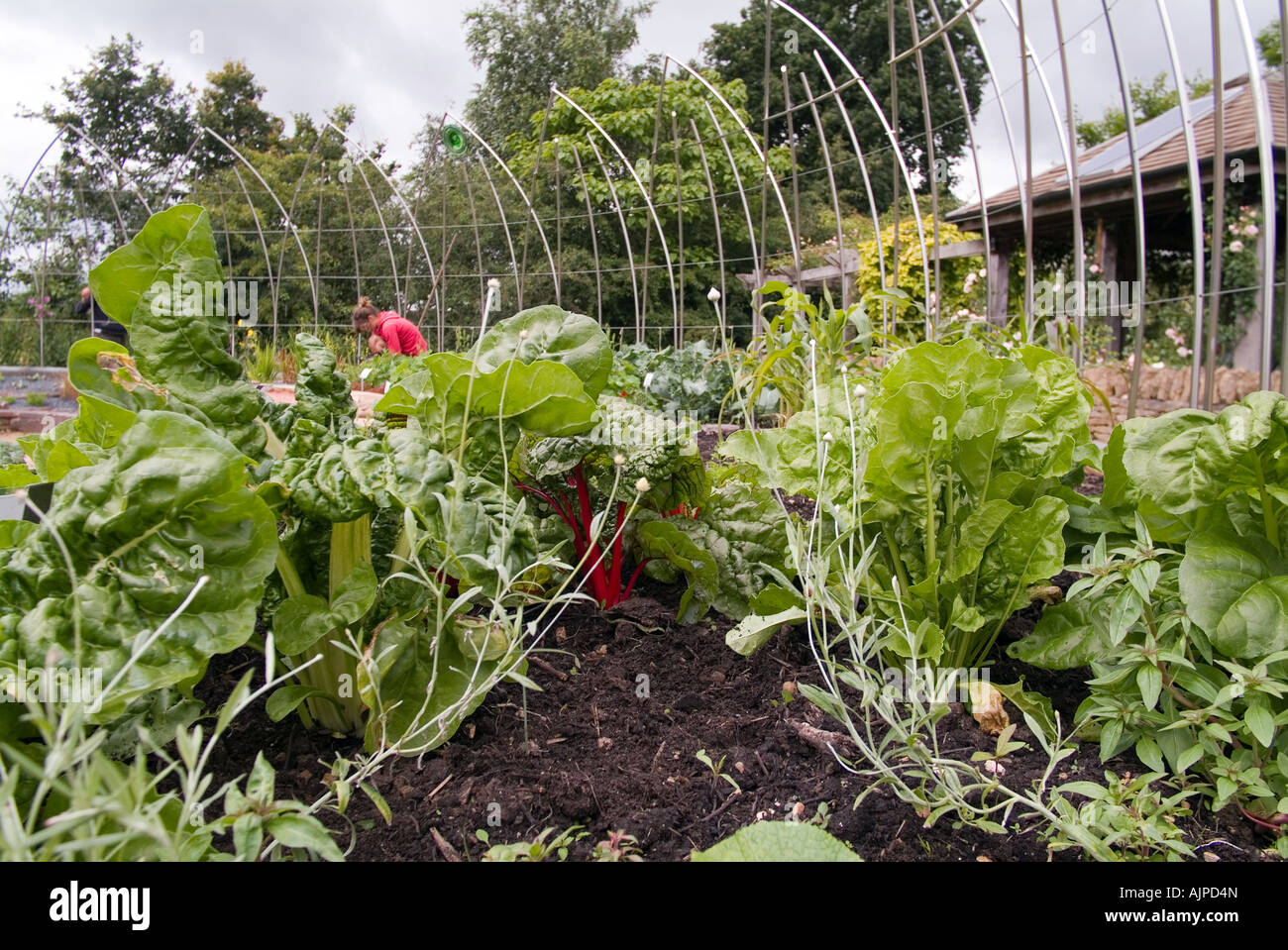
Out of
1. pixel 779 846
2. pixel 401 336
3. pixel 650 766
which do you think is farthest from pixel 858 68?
pixel 779 846

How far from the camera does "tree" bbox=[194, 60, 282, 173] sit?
65.9ft

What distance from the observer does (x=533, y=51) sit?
19.5 meters

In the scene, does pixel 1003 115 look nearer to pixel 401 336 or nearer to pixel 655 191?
pixel 401 336

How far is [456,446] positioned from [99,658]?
20.9 inches

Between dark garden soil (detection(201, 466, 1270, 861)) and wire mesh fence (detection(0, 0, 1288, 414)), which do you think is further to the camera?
wire mesh fence (detection(0, 0, 1288, 414))

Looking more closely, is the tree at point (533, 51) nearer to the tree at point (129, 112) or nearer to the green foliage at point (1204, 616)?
the tree at point (129, 112)

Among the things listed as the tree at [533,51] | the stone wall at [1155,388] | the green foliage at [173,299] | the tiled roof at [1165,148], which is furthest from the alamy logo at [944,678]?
the tree at [533,51]

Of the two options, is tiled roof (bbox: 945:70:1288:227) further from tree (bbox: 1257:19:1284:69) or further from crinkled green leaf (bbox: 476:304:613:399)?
crinkled green leaf (bbox: 476:304:613:399)

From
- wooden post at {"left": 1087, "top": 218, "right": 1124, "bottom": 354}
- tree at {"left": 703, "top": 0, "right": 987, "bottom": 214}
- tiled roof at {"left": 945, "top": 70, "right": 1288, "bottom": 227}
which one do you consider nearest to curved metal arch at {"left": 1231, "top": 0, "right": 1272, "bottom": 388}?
tiled roof at {"left": 945, "top": 70, "right": 1288, "bottom": 227}

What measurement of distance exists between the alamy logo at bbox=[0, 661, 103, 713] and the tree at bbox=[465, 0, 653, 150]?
64.4 feet
